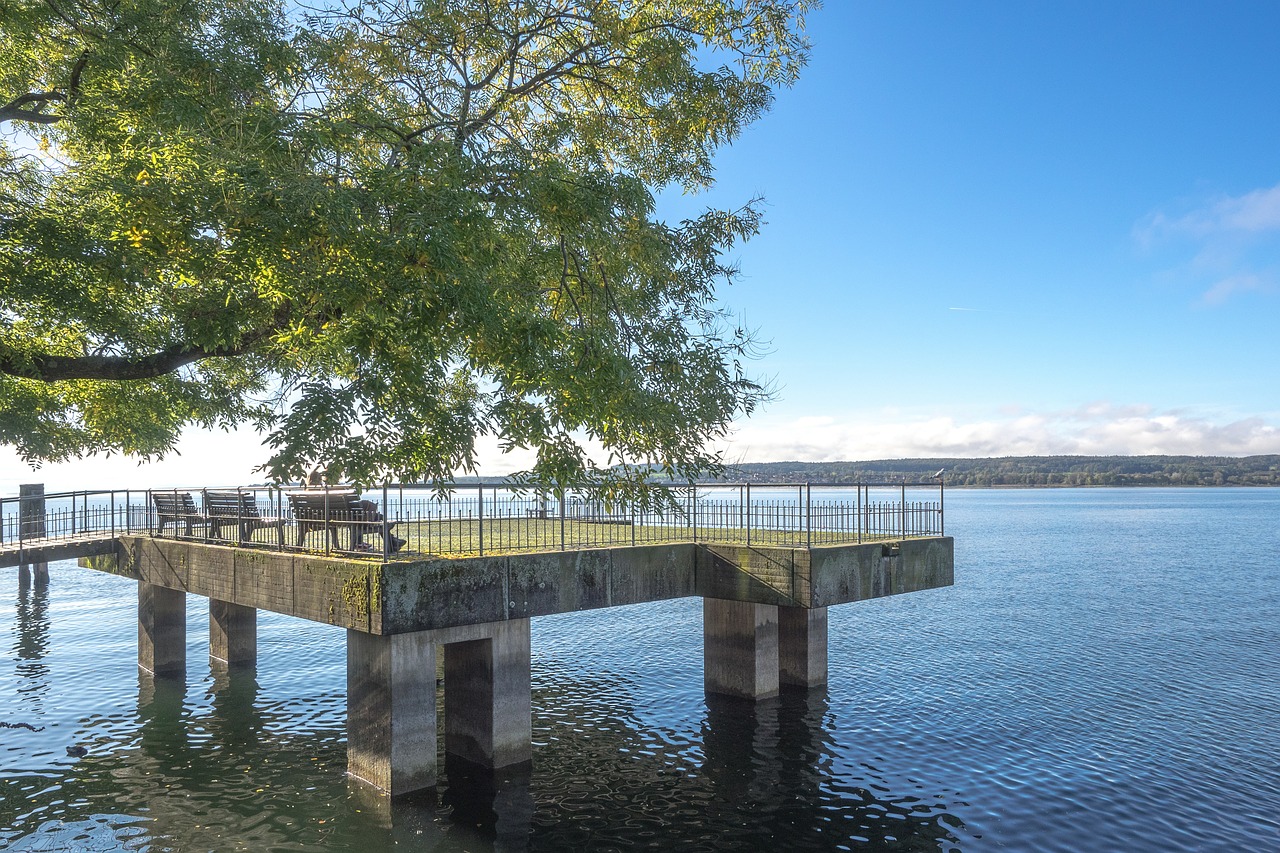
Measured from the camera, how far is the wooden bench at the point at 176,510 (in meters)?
20.4

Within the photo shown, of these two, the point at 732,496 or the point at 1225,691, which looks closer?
the point at 732,496

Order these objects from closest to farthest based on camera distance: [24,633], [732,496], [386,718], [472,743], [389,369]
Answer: [389,369] → [386,718] → [472,743] → [732,496] → [24,633]

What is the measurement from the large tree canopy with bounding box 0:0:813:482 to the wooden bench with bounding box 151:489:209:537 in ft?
22.6

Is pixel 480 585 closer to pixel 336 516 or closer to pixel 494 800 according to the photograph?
pixel 336 516

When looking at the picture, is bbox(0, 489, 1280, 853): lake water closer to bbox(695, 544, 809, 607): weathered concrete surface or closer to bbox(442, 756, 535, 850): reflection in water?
bbox(442, 756, 535, 850): reflection in water

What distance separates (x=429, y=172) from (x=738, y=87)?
5.27 m

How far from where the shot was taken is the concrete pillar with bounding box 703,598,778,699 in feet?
65.7

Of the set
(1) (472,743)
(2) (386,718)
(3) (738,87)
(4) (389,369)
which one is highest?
(3) (738,87)

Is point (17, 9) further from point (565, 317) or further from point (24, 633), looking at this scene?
point (24, 633)

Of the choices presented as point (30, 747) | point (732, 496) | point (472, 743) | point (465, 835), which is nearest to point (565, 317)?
point (465, 835)

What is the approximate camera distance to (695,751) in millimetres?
17312

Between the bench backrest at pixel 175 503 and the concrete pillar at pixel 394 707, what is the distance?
864cm

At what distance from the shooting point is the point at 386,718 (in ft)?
45.7

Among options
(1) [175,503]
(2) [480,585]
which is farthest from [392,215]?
(1) [175,503]
